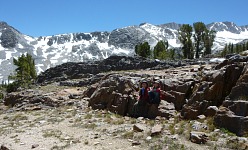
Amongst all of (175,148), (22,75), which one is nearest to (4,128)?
(175,148)

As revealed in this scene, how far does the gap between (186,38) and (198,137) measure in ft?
228

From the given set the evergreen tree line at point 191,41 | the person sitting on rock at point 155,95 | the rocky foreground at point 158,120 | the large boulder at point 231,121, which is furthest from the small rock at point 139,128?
the evergreen tree line at point 191,41

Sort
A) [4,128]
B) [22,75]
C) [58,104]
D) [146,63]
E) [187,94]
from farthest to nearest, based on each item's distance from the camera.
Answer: [22,75]
[146,63]
[58,104]
[4,128]
[187,94]

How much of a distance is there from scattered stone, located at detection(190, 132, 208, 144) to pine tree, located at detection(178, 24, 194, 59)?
67930mm

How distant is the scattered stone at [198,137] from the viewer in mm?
14336

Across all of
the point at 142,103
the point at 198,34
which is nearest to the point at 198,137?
the point at 142,103

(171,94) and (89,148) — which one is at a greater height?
(171,94)

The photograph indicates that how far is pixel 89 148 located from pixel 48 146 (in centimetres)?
257

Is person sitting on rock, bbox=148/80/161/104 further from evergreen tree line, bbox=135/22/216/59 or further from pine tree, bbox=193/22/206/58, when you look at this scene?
pine tree, bbox=193/22/206/58

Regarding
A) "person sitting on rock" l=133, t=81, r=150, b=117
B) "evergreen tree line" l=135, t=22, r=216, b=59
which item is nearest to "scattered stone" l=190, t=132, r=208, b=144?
"person sitting on rock" l=133, t=81, r=150, b=117

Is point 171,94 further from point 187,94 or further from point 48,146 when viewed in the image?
point 48,146

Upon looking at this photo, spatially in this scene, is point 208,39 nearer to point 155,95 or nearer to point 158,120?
point 155,95

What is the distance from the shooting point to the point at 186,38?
8106 centimetres

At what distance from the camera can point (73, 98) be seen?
33.2 meters
